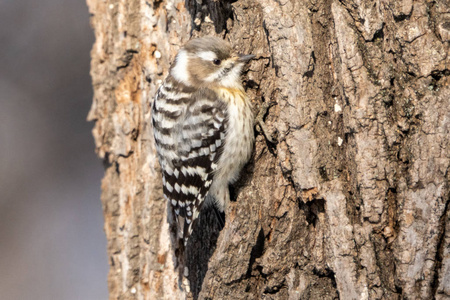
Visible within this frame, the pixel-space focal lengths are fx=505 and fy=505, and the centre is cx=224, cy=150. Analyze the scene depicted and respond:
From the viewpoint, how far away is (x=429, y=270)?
2.61 meters

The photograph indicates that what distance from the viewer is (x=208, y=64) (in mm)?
3613

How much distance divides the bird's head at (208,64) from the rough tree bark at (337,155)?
0.10 metres

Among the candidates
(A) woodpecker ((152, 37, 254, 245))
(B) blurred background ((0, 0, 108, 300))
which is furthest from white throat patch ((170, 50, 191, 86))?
(B) blurred background ((0, 0, 108, 300))

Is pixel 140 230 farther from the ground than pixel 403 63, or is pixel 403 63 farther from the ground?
pixel 403 63

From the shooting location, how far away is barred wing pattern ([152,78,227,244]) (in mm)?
3484

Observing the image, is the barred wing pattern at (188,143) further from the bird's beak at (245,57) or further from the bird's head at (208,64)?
the bird's beak at (245,57)

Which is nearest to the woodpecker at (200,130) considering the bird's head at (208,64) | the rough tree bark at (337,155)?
the bird's head at (208,64)

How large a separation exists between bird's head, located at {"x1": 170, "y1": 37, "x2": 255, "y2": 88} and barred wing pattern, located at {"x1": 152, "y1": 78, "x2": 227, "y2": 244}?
100mm

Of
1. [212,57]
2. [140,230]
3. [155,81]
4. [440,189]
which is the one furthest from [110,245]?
[440,189]

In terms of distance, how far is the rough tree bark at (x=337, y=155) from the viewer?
2.64 metres

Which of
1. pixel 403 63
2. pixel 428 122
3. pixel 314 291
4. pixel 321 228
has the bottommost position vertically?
pixel 314 291

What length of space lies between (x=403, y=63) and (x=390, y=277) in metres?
1.16

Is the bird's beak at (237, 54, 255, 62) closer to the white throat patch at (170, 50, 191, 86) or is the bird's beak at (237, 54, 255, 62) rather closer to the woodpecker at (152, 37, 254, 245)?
the woodpecker at (152, 37, 254, 245)

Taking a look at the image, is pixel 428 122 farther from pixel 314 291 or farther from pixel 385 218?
pixel 314 291
